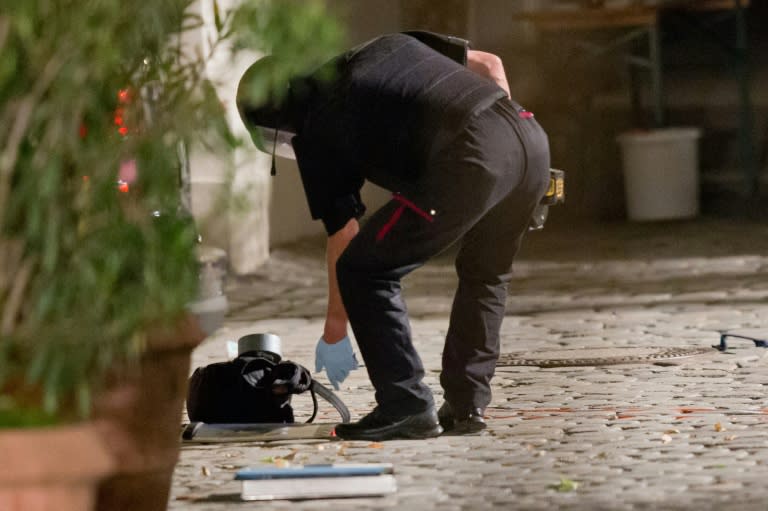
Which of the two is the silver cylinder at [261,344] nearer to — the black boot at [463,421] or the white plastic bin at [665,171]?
the black boot at [463,421]

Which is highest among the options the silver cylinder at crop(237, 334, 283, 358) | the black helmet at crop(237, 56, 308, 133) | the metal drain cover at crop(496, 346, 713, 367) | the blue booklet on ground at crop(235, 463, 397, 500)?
the black helmet at crop(237, 56, 308, 133)

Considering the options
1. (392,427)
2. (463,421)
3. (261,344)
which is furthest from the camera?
(261,344)

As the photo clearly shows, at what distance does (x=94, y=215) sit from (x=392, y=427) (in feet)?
7.80

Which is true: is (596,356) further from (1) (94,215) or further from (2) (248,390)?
(1) (94,215)

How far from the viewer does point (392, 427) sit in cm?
550

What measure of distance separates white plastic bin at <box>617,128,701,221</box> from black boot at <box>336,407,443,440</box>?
9244 mm

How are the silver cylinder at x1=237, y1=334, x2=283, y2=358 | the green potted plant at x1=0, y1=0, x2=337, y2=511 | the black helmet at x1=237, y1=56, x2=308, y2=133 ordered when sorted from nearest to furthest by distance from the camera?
the green potted plant at x1=0, y1=0, x2=337, y2=511
the black helmet at x1=237, y1=56, x2=308, y2=133
the silver cylinder at x1=237, y1=334, x2=283, y2=358

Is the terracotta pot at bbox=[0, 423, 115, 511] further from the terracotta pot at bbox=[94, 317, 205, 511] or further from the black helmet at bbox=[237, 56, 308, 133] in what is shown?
the black helmet at bbox=[237, 56, 308, 133]

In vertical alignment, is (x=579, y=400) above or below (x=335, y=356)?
below

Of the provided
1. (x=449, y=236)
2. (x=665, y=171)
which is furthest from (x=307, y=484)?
(x=665, y=171)

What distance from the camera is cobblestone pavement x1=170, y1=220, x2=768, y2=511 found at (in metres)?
4.68

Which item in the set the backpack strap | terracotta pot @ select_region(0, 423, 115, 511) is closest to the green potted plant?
terracotta pot @ select_region(0, 423, 115, 511)

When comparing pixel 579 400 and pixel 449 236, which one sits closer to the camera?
pixel 449 236

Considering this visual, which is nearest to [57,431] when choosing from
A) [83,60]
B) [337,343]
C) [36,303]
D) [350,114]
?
[36,303]
